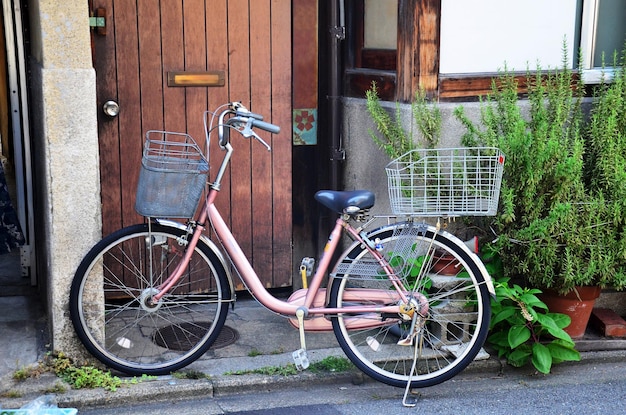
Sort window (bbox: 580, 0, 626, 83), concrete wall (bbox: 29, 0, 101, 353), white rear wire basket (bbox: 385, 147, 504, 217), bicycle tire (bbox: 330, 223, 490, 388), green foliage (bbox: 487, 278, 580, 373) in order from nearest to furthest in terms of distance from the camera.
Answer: concrete wall (bbox: 29, 0, 101, 353) → white rear wire basket (bbox: 385, 147, 504, 217) → bicycle tire (bbox: 330, 223, 490, 388) → green foliage (bbox: 487, 278, 580, 373) → window (bbox: 580, 0, 626, 83)

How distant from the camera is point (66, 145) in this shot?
480 centimetres

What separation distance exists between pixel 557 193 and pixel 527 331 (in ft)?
2.89

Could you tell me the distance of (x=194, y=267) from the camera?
6305 millimetres

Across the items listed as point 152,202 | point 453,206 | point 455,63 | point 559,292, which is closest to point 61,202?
point 152,202

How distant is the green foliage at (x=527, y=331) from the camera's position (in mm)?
5215

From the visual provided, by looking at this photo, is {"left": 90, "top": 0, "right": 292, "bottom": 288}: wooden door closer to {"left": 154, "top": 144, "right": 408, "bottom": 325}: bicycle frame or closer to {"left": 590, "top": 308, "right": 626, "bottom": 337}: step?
{"left": 154, "top": 144, "right": 408, "bottom": 325}: bicycle frame

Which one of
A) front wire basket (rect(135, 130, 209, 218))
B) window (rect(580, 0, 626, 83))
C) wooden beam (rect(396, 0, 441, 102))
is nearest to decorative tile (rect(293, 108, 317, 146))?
wooden beam (rect(396, 0, 441, 102))

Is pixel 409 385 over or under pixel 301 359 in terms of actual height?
under

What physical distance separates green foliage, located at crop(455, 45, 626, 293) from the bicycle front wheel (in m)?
1.90

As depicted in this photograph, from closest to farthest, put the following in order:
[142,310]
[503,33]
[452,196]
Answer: [452,196]
[142,310]
[503,33]

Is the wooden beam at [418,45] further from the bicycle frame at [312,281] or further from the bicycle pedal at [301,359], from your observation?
the bicycle pedal at [301,359]

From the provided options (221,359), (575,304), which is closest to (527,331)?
(575,304)

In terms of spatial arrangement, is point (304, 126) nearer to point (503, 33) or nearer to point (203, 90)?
point (203, 90)

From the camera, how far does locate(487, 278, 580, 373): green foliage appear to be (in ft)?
17.1
